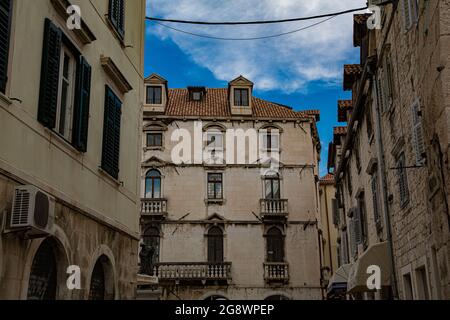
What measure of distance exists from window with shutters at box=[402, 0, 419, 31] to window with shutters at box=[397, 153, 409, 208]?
10.2 feet

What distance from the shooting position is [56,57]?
866 cm

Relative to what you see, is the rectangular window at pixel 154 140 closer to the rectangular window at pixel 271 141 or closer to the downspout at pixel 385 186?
the rectangular window at pixel 271 141

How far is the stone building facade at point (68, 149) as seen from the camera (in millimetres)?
7219

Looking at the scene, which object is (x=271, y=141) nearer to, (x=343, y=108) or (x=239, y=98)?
(x=239, y=98)

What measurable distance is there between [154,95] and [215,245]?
10546mm

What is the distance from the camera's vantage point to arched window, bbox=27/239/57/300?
800 centimetres

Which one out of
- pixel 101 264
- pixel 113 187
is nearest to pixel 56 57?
pixel 113 187

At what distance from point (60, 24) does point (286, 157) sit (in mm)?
26099

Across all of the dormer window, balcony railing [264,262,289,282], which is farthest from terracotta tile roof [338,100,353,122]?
the dormer window

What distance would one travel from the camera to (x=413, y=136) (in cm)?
1005

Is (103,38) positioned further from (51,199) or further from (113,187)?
(51,199)

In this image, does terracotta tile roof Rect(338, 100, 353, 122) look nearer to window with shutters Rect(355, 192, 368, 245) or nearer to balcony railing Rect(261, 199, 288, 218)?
window with shutters Rect(355, 192, 368, 245)

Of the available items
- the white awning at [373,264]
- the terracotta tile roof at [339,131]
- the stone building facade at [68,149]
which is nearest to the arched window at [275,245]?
the terracotta tile roof at [339,131]
